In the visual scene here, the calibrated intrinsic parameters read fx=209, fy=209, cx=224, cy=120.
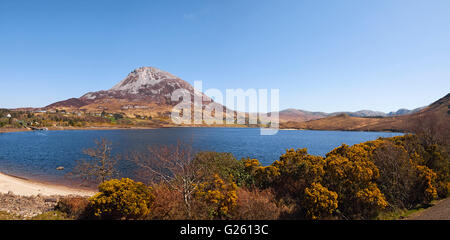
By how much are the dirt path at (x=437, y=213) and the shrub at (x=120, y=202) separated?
17592 millimetres

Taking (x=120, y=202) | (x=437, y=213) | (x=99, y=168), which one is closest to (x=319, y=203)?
(x=437, y=213)

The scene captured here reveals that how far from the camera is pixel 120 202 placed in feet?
40.0

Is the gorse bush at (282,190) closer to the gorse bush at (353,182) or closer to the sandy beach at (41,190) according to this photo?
the gorse bush at (353,182)

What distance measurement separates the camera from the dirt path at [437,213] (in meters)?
12.7

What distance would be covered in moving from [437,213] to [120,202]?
19.8m

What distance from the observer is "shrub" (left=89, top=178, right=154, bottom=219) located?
12.2m

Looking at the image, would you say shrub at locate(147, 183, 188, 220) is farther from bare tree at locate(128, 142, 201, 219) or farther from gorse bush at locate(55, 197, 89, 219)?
gorse bush at locate(55, 197, 89, 219)

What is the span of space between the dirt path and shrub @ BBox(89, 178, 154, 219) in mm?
17592

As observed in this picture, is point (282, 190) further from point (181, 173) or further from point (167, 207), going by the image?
point (167, 207)

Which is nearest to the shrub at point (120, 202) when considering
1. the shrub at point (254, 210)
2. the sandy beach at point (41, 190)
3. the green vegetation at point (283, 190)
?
the green vegetation at point (283, 190)
